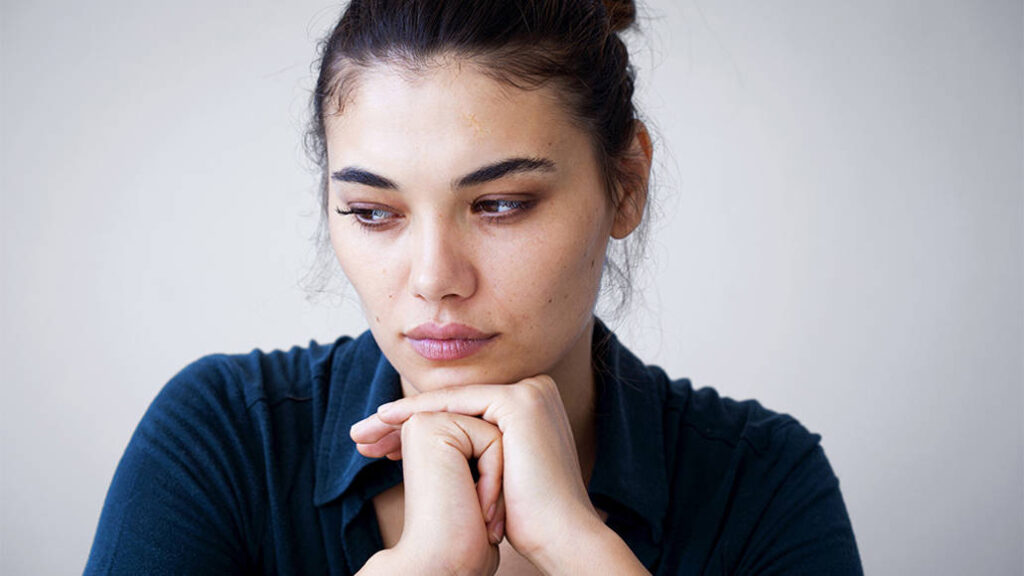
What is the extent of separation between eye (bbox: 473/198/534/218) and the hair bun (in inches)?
16.5

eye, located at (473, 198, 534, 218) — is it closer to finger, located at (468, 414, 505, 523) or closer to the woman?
the woman

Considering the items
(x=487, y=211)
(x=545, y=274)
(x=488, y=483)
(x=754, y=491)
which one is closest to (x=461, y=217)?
(x=487, y=211)

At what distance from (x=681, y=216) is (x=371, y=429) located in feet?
5.06

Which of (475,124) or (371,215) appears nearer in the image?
(475,124)

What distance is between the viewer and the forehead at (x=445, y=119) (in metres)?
1.39

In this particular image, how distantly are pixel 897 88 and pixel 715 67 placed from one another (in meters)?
0.53

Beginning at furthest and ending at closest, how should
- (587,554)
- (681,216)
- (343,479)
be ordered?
(681,216) → (343,479) → (587,554)

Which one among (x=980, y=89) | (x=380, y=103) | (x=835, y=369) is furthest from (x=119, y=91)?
(x=980, y=89)

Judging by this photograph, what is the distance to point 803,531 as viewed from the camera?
1.66 m

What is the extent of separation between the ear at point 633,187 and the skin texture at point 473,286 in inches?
5.5

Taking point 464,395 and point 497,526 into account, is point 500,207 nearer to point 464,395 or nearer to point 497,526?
point 464,395

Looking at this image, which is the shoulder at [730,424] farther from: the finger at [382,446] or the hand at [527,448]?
the finger at [382,446]

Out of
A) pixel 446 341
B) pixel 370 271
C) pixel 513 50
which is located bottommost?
pixel 446 341

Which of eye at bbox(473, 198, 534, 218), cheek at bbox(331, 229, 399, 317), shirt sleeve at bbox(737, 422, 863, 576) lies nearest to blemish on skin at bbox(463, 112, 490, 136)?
eye at bbox(473, 198, 534, 218)
